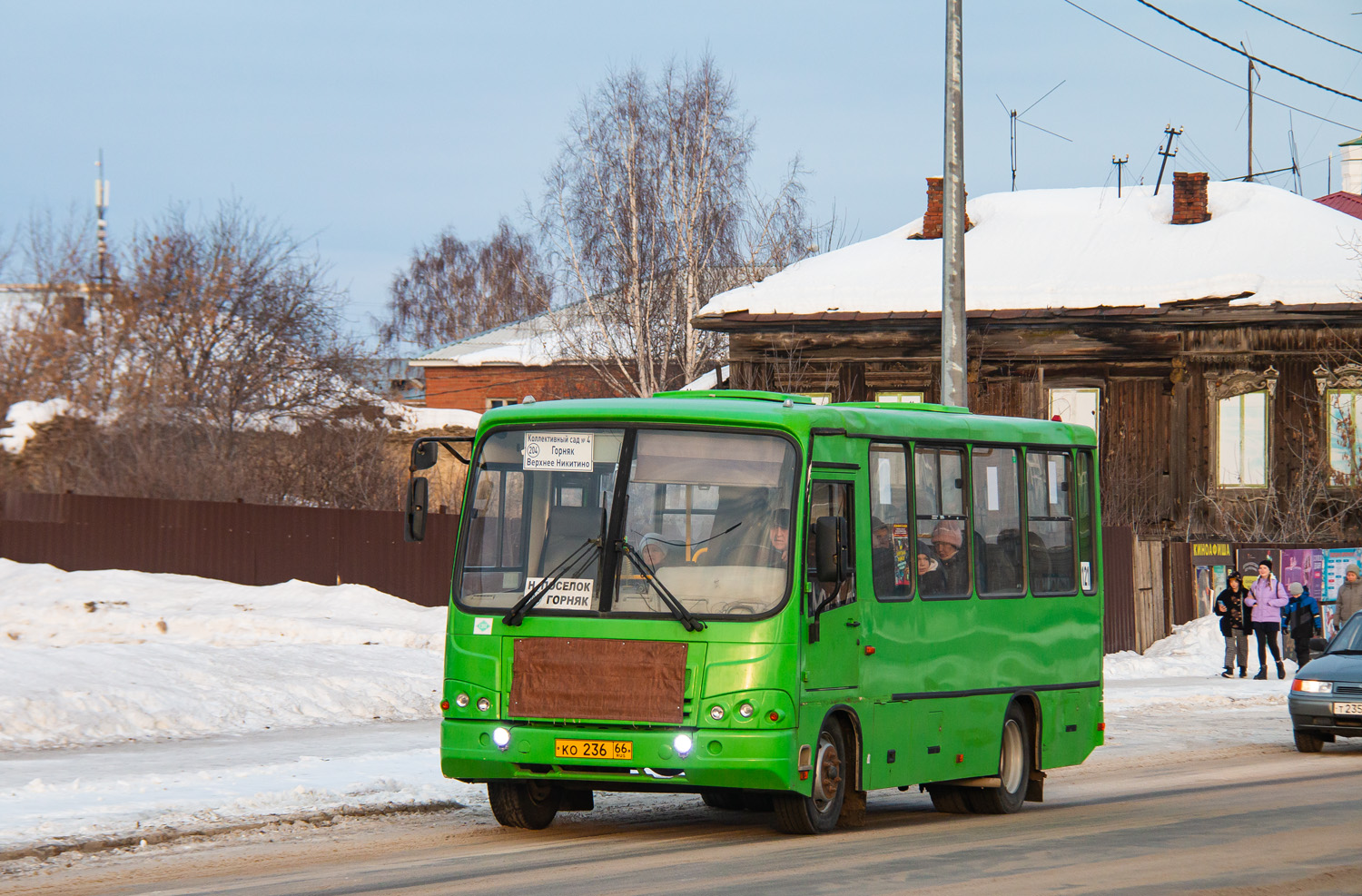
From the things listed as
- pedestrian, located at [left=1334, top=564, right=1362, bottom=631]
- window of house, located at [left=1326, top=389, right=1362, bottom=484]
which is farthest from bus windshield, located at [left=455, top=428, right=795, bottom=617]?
window of house, located at [left=1326, top=389, right=1362, bottom=484]

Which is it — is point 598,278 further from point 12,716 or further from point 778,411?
point 778,411

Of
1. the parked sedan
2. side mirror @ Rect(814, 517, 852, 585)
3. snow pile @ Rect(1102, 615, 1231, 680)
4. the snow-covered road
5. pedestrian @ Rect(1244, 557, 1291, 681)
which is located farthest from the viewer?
snow pile @ Rect(1102, 615, 1231, 680)

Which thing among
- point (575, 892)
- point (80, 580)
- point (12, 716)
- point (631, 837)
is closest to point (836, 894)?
point (575, 892)

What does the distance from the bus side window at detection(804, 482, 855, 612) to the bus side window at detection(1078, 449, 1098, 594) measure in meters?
3.33

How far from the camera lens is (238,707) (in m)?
16.6

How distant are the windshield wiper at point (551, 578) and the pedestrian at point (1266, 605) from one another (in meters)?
17.3

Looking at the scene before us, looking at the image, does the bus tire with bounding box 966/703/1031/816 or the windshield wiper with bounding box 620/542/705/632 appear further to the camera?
the bus tire with bounding box 966/703/1031/816

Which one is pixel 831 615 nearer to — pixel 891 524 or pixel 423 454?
pixel 891 524

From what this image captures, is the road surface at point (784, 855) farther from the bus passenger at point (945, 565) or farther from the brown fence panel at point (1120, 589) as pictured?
the brown fence panel at point (1120, 589)

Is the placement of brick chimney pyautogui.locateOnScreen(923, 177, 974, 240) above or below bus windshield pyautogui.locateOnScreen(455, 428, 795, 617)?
above

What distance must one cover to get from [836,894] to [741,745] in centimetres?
151

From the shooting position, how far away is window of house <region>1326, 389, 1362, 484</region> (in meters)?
36.9

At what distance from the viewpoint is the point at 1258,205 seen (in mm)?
40500

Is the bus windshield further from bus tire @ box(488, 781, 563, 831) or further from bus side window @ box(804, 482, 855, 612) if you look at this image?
bus tire @ box(488, 781, 563, 831)
